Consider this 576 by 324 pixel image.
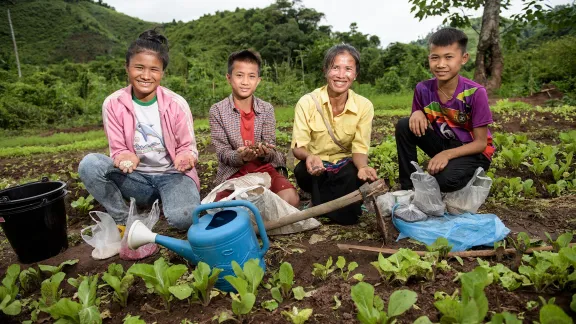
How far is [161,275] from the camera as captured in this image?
1.79 m

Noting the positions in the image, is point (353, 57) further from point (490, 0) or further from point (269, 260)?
point (490, 0)

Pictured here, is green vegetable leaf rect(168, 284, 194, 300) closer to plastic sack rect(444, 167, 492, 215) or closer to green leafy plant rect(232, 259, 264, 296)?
green leafy plant rect(232, 259, 264, 296)

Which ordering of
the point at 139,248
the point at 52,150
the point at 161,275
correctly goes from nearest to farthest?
the point at 161,275 → the point at 139,248 → the point at 52,150

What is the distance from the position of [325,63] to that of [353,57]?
22cm

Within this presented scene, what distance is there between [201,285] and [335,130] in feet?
5.35

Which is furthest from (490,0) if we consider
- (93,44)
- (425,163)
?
(93,44)

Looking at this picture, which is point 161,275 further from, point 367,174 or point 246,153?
point 367,174

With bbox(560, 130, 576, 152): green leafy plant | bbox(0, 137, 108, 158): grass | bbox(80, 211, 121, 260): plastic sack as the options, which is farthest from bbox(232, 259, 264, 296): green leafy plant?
bbox(0, 137, 108, 158): grass

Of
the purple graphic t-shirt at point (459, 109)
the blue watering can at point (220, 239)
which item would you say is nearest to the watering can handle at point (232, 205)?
the blue watering can at point (220, 239)

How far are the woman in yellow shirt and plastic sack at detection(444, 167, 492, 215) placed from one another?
63cm

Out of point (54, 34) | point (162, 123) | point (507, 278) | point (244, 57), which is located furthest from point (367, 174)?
point (54, 34)

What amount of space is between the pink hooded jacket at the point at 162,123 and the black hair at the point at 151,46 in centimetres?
26

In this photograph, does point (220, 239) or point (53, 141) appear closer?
point (220, 239)

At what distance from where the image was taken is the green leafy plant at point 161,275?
5.73 feet
